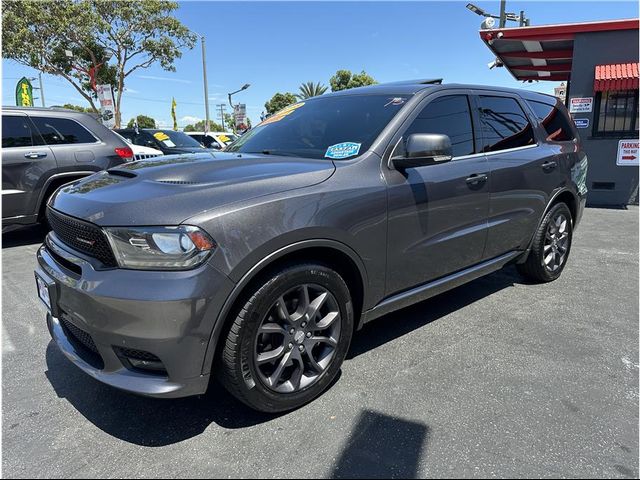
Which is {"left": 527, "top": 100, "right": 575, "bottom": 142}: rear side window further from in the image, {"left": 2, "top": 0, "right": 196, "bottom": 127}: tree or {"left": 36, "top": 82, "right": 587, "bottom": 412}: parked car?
{"left": 2, "top": 0, "right": 196, "bottom": 127}: tree

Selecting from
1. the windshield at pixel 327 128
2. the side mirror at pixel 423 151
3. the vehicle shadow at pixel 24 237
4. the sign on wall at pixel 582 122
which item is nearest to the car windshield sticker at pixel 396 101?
the windshield at pixel 327 128

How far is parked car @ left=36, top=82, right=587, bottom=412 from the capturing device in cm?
202

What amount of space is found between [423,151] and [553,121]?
2.66 m

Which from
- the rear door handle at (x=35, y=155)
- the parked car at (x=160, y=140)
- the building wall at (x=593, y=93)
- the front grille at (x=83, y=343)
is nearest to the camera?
the front grille at (x=83, y=343)

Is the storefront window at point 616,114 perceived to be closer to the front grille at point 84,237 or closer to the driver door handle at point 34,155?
the driver door handle at point 34,155

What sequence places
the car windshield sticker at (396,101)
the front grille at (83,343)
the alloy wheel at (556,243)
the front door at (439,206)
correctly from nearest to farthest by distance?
the front grille at (83,343) < the front door at (439,206) < the car windshield sticker at (396,101) < the alloy wheel at (556,243)

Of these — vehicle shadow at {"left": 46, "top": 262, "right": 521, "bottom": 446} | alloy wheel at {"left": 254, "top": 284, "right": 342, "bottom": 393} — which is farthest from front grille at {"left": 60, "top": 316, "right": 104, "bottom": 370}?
alloy wheel at {"left": 254, "top": 284, "right": 342, "bottom": 393}

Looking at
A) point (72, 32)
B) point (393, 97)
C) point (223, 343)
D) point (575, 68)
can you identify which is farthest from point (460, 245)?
point (72, 32)

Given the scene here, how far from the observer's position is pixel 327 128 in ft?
10.4

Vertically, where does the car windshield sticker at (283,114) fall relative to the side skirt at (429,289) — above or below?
above

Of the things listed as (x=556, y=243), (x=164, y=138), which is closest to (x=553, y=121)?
(x=556, y=243)

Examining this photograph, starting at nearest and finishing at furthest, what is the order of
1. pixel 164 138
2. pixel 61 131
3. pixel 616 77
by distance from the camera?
1. pixel 61 131
2. pixel 616 77
3. pixel 164 138

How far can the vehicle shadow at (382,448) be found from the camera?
2.03 metres

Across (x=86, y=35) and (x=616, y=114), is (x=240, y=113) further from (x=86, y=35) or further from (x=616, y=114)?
(x=616, y=114)
